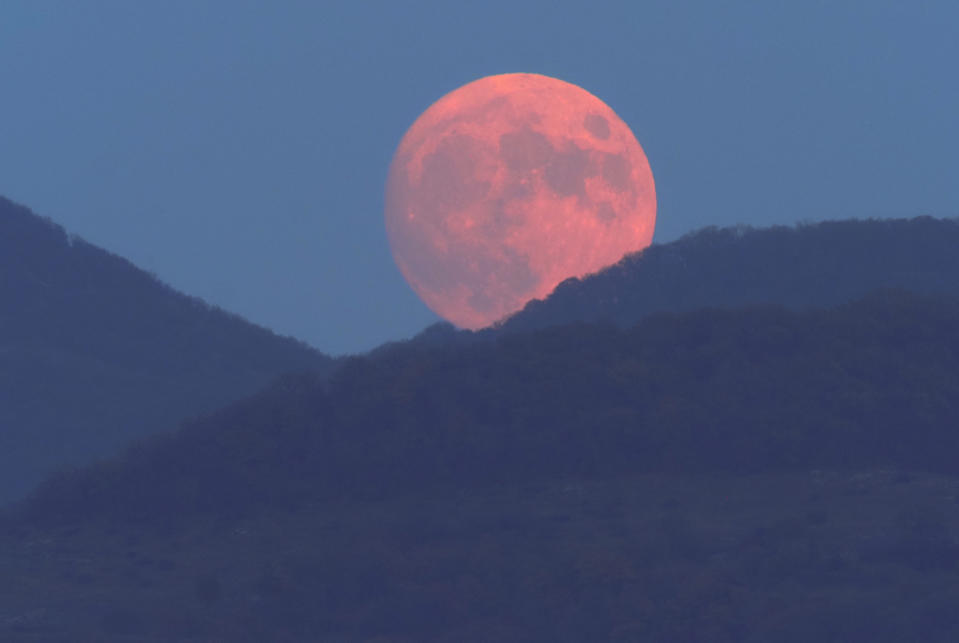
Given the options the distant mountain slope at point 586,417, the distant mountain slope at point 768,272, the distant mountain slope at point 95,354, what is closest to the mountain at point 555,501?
the distant mountain slope at point 586,417

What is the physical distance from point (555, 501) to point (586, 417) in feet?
11.7

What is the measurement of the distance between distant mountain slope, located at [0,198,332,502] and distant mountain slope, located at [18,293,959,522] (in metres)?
13.7

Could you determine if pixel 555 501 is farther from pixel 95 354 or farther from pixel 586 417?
pixel 95 354

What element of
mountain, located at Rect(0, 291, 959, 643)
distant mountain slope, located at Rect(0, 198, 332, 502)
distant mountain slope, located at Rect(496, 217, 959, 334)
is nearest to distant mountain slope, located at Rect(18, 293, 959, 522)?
mountain, located at Rect(0, 291, 959, 643)

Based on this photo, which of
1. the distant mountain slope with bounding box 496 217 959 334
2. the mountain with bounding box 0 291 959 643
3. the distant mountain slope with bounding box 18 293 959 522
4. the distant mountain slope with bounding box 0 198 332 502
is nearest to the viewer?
the mountain with bounding box 0 291 959 643

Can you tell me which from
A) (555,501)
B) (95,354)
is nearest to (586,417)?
(555,501)

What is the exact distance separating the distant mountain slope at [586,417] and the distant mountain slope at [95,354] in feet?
44.9

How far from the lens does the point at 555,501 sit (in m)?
32.0

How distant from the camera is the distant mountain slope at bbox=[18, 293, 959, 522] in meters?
33.6

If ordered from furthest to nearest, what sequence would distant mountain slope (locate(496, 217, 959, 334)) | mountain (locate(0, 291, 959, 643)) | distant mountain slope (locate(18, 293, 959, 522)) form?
distant mountain slope (locate(496, 217, 959, 334)), distant mountain slope (locate(18, 293, 959, 522)), mountain (locate(0, 291, 959, 643))

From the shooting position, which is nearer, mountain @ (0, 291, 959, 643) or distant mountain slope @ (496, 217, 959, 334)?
mountain @ (0, 291, 959, 643)

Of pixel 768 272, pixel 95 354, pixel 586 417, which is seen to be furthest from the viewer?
pixel 95 354

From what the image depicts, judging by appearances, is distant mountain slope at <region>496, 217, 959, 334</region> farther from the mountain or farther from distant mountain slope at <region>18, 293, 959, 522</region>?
distant mountain slope at <region>18, 293, 959, 522</region>

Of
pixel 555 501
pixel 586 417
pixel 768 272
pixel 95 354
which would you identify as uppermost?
pixel 95 354
